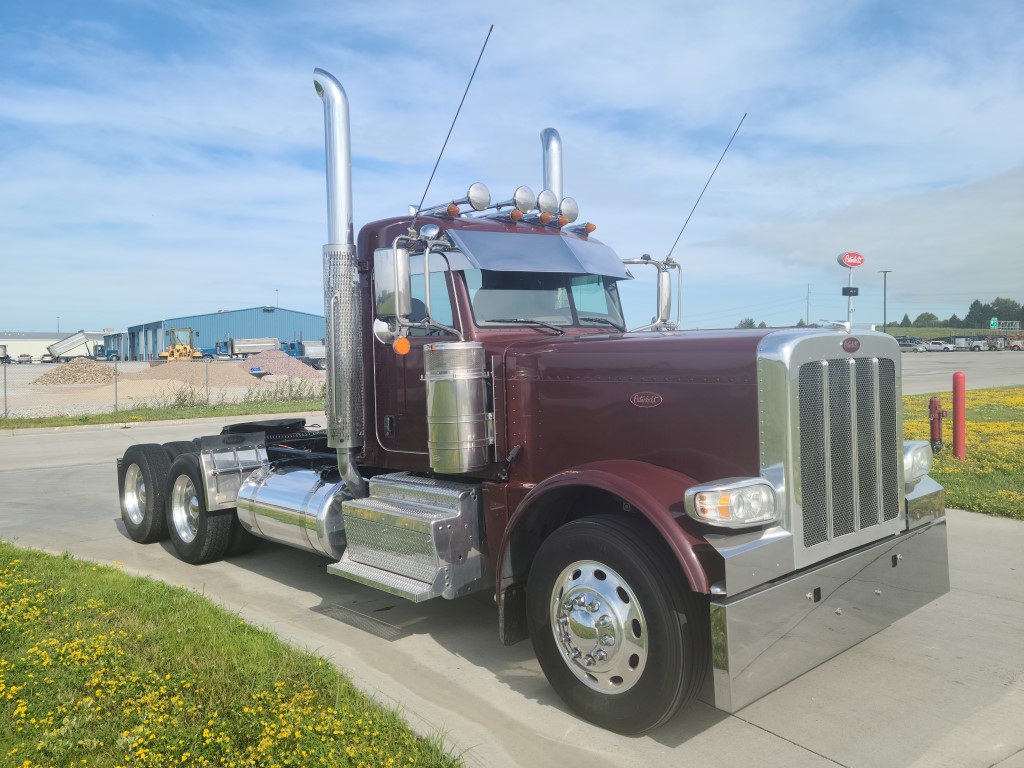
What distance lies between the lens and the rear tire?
7262 mm

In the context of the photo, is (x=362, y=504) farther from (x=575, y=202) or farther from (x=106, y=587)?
(x=575, y=202)

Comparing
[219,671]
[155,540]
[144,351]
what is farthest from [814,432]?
[144,351]

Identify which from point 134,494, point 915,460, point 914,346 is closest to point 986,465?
point 915,460

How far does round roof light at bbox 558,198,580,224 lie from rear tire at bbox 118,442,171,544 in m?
4.23

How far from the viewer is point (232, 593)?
5.95m

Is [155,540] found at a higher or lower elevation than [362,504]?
lower

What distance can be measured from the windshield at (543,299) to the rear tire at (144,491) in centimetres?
394

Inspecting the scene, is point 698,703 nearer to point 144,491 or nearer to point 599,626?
point 599,626

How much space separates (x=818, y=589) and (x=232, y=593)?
4.14 metres

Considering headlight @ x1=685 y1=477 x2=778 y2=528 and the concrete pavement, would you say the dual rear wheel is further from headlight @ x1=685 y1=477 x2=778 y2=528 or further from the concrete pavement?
headlight @ x1=685 y1=477 x2=778 y2=528

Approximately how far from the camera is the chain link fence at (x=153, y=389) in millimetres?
23656

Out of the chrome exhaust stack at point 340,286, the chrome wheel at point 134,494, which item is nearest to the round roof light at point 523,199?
the chrome exhaust stack at point 340,286

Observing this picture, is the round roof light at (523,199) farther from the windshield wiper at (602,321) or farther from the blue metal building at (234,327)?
the blue metal building at (234,327)

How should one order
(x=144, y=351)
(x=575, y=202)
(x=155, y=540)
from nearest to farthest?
(x=575, y=202) < (x=155, y=540) < (x=144, y=351)
